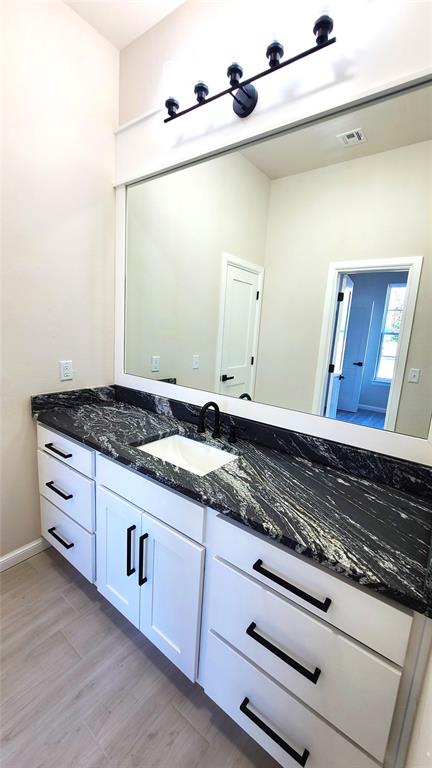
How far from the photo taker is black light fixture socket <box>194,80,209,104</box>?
1436 mm

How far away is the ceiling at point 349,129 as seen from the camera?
109cm

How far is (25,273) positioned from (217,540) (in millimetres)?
1575

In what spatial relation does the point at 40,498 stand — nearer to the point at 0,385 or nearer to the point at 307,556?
the point at 0,385

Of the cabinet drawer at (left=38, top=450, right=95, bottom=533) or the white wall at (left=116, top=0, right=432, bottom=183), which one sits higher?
the white wall at (left=116, top=0, right=432, bottom=183)

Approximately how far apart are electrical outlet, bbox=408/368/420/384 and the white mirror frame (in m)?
0.19

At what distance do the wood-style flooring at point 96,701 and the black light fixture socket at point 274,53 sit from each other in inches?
95.0

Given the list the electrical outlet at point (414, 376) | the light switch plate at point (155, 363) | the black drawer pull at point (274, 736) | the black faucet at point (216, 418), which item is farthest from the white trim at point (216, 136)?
the black drawer pull at point (274, 736)

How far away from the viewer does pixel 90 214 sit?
6.24ft

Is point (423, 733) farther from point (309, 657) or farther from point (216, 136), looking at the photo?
point (216, 136)

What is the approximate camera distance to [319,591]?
0.83 meters

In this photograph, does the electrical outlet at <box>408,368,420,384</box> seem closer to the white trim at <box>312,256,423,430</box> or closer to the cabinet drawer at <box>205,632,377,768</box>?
the white trim at <box>312,256,423,430</box>

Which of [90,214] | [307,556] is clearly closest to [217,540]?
[307,556]

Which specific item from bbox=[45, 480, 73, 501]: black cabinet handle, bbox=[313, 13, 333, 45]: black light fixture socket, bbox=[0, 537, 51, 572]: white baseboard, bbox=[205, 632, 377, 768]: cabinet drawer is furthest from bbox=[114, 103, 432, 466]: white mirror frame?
bbox=[0, 537, 51, 572]: white baseboard

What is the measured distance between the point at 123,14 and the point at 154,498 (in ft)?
7.77
